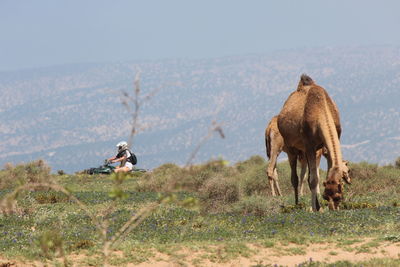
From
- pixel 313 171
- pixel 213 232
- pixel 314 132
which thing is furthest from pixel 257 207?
pixel 314 132

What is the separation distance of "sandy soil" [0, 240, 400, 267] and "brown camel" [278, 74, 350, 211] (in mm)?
1665

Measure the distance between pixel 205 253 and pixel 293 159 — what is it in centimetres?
662

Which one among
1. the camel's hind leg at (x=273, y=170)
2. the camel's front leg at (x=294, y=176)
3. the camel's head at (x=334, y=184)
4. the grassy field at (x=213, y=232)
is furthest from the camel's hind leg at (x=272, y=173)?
the camel's head at (x=334, y=184)

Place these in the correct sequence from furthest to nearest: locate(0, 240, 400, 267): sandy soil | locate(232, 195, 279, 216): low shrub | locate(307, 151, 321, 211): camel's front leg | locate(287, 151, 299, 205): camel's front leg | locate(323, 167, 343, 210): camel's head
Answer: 1. locate(287, 151, 299, 205): camel's front leg
2. locate(232, 195, 279, 216): low shrub
3. locate(307, 151, 321, 211): camel's front leg
4. locate(323, 167, 343, 210): camel's head
5. locate(0, 240, 400, 267): sandy soil

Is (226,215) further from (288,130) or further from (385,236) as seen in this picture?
(385,236)

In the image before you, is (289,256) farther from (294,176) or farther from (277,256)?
(294,176)

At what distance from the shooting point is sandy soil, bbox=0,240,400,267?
13750 millimetres

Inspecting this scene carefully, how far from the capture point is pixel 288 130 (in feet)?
63.4

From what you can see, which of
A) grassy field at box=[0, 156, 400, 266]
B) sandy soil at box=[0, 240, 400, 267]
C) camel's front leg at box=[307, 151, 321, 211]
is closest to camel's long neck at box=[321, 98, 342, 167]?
camel's front leg at box=[307, 151, 321, 211]

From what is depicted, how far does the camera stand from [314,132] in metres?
17.4

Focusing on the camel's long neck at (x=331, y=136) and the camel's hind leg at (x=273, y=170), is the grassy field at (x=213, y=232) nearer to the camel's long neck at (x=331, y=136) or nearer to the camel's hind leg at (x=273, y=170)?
the camel's hind leg at (x=273, y=170)

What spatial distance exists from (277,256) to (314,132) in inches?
163

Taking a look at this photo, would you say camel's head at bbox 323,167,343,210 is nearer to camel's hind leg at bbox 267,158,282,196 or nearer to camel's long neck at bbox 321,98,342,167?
camel's long neck at bbox 321,98,342,167

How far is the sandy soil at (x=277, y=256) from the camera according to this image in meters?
13.8
